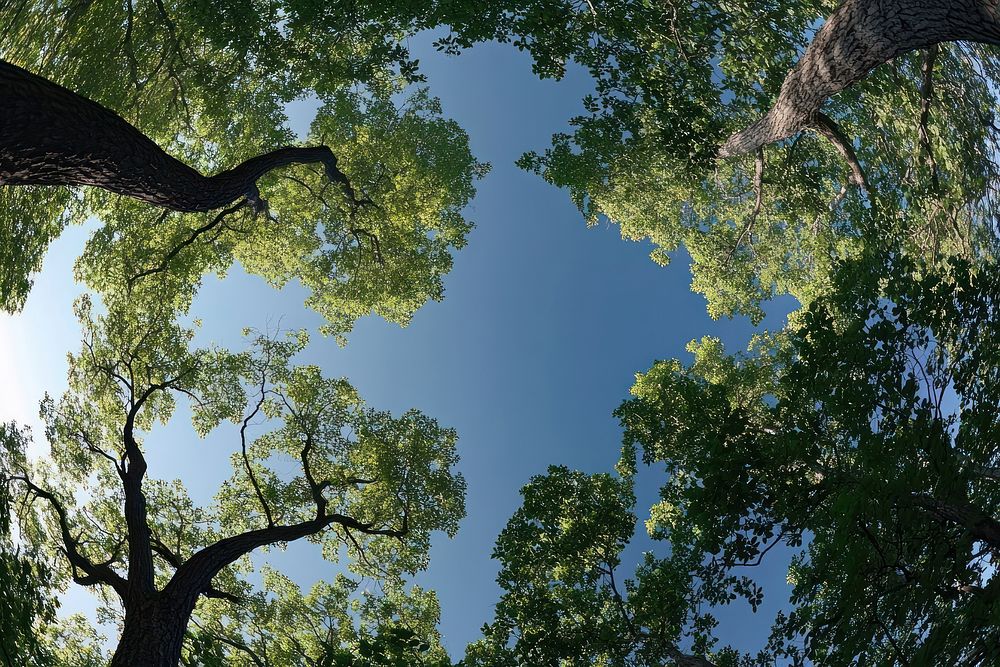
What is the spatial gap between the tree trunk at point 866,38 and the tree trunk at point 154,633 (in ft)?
39.2

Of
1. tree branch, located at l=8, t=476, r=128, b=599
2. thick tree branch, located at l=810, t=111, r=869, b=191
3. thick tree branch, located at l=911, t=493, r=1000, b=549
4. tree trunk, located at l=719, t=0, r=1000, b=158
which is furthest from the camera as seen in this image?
tree branch, located at l=8, t=476, r=128, b=599

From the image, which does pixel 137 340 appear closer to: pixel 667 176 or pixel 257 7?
pixel 257 7

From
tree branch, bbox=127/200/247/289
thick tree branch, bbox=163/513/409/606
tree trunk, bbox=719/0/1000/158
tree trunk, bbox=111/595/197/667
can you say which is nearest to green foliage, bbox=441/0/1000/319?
tree trunk, bbox=719/0/1000/158

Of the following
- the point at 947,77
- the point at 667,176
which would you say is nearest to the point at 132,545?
the point at 667,176

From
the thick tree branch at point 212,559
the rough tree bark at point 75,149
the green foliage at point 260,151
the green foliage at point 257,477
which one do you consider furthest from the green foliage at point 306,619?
the rough tree bark at point 75,149

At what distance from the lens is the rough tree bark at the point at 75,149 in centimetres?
510

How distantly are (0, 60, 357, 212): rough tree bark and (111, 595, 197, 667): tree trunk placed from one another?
618 centimetres

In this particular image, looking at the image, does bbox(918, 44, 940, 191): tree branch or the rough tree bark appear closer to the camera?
the rough tree bark

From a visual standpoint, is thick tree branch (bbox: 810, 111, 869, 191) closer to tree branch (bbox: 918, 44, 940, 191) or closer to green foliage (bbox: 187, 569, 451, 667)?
tree branch (bbox: 918, 44, 940, 191)

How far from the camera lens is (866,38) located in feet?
20.6

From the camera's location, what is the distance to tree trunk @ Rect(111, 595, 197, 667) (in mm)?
8508

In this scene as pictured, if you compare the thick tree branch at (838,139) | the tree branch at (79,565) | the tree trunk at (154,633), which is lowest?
the tree trunk at (154,633)

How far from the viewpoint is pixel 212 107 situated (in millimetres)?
13523

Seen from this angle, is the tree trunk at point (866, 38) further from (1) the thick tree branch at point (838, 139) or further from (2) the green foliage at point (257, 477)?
(2) the green foliage at point (257, 477)
